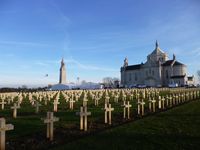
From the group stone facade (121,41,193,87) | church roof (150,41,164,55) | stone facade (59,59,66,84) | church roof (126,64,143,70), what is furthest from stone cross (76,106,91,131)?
church roof (150,41,164,55)

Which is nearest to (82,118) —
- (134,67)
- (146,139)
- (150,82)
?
(146,139)

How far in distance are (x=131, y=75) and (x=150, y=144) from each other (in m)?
95.9

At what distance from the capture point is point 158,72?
88000mm

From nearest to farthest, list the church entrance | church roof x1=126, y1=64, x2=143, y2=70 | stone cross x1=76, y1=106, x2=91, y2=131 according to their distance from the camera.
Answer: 1. stone cross x1=76, y1=106, x2=91, y2=131
2. the church entrance
3. church roof x1=126, y1=64, x2=143, y2=70

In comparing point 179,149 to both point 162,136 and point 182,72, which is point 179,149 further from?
point 182,72

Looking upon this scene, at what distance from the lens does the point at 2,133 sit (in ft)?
17.5

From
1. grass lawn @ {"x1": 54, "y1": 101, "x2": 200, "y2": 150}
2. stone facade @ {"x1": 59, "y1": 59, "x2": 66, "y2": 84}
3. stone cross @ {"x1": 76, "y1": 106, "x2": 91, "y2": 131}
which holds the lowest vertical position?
grass lawn @ {"x1": 54, "y1": 101, "x2": 200, "y2": 150}

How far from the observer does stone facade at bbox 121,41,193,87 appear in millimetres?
84875

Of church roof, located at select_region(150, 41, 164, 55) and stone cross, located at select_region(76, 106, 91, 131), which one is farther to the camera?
church roof, located at select_region(150, 41, 164, 55)

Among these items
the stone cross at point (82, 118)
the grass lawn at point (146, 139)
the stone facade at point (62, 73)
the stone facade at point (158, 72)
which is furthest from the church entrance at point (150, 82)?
the stone cross at point (82, 118)

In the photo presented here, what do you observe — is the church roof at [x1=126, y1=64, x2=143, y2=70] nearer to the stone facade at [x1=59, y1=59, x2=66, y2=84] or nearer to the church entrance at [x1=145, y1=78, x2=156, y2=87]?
the church entrance at [x1=145, y1=78, x2=156, y2=87]

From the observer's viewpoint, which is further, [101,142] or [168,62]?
[168,62]

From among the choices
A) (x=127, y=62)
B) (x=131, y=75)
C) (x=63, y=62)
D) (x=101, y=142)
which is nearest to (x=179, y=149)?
(x=101, y=142)

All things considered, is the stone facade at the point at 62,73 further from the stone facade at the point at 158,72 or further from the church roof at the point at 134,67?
the church roof at the point at 134,67
